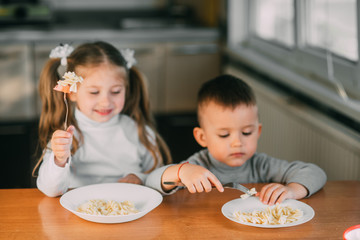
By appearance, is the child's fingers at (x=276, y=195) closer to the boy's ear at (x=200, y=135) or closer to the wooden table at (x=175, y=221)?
the wooden table at (x=175, y=221)

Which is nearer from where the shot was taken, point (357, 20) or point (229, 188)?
point (229, 188)

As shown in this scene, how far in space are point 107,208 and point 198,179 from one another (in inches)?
9.4

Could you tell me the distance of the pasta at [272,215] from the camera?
1.21 m

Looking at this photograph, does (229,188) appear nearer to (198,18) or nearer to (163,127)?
(163,127)

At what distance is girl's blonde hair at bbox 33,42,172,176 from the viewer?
1.71 meters

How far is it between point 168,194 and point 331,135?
958mm

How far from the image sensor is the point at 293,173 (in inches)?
60.1

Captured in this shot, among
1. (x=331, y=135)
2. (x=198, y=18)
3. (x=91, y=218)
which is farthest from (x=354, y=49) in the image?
(x=198, y=18)

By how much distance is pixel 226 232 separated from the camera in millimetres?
1178

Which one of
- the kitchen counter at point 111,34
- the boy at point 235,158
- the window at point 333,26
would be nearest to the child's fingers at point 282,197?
the boy at point 235,158

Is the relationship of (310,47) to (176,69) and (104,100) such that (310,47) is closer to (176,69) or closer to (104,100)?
(104,100)

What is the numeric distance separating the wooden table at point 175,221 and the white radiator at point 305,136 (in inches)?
23.2

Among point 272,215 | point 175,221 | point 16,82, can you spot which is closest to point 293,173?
point 272,215

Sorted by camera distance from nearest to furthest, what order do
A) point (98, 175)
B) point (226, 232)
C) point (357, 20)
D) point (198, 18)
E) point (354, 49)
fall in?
point (226, 232) → point (98, 175) → point (357, 20) → point (354, 49) → point (198, 18)
